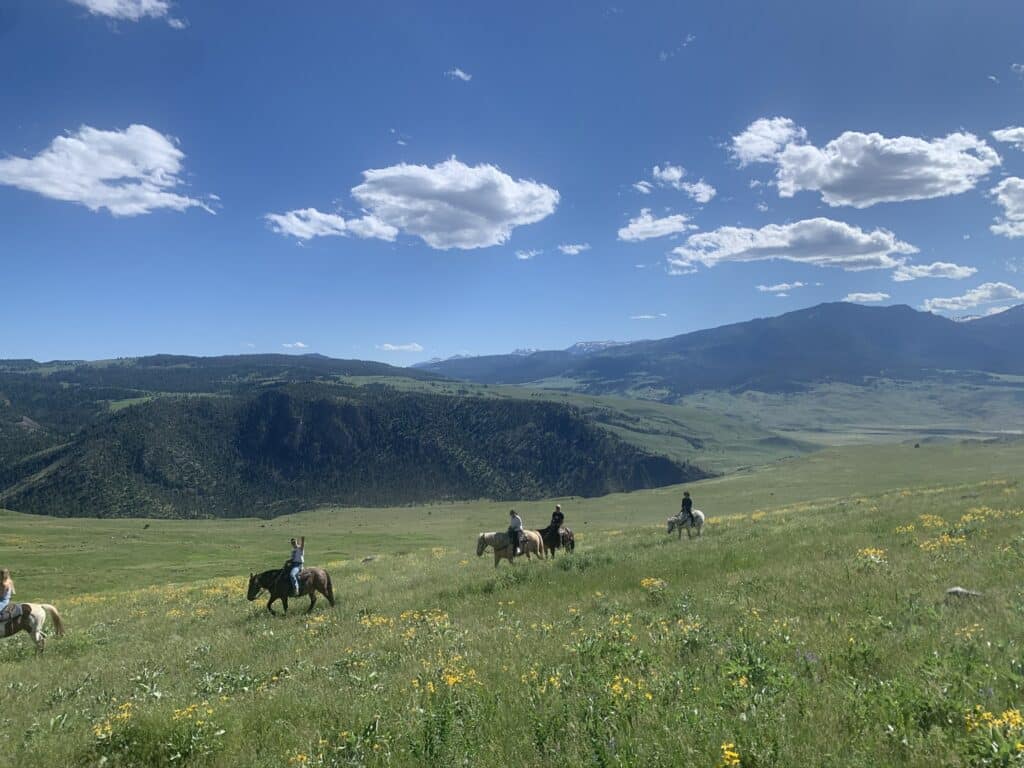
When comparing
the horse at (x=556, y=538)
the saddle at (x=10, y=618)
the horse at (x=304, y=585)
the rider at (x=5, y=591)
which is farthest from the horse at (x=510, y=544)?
the rider at (x=5, y=591)

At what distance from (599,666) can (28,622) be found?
18.4m

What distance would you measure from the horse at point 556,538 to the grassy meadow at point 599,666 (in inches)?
186

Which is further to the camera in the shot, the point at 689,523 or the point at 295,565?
the point at 689,523

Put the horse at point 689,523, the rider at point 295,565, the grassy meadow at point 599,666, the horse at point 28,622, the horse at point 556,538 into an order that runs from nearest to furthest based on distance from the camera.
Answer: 1. the grassy meadow at point 599,666
2. the horse at point 28,622
3. the rider at point 295,565
4. the horse at point 556,538
5. the horse at point 689,523

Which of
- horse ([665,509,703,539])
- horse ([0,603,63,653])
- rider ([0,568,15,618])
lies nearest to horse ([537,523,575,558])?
horse ([665,509,703,539])

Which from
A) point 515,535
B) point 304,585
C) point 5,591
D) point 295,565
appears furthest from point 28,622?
point 515,535

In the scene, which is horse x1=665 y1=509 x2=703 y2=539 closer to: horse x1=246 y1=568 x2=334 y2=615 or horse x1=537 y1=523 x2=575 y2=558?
horse x1=537 y1=523 x2=575 y2=558

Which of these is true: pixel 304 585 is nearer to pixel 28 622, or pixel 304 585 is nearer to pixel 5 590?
pixel 28 622

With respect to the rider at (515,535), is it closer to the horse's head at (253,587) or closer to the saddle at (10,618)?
the horse's head at (253,587)

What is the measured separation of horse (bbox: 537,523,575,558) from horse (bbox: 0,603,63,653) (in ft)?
62.7

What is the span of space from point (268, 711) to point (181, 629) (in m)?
13.1

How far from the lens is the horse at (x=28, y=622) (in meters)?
17.2

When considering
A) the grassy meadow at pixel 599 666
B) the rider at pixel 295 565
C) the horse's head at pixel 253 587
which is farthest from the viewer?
the horse's head at pixel 253 587

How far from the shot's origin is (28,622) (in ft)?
57.6
